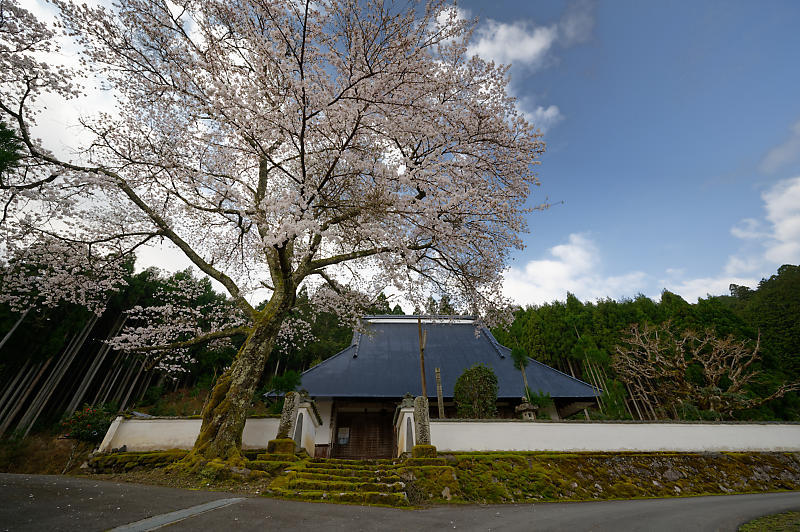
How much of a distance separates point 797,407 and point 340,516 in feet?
67.8

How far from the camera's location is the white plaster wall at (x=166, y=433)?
7605mm

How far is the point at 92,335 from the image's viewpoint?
16.0m

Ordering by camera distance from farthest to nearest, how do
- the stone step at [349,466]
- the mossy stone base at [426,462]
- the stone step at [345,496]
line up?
1. the mossy stone base at [426,462]
2. the stone step at [349,466]
3. the stone step at [345,496]

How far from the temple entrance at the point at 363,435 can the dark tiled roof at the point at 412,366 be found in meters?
1.19

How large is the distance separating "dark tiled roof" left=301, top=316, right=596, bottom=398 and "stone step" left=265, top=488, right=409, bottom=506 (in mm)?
5754

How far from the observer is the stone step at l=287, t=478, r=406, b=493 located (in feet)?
15.4

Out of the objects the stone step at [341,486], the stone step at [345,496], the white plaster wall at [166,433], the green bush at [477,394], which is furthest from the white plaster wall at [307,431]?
the green bush at [477,394]

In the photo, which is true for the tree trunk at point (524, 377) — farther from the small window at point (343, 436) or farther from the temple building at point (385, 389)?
the small window at point (343, 436)

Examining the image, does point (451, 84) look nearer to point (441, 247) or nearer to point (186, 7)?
point (441, 247)

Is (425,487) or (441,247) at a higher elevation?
(441,247)

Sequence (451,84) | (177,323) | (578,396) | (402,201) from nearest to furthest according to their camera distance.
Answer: (402,201) < (451,84) < (177,323) < (578,396)

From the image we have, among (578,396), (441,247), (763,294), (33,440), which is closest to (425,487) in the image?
(441,247)

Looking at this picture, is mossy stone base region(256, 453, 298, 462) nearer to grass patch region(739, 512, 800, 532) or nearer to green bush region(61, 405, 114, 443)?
green bush region(61, 405, 114, 443)

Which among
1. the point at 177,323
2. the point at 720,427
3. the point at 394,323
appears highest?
the point at 394,323
